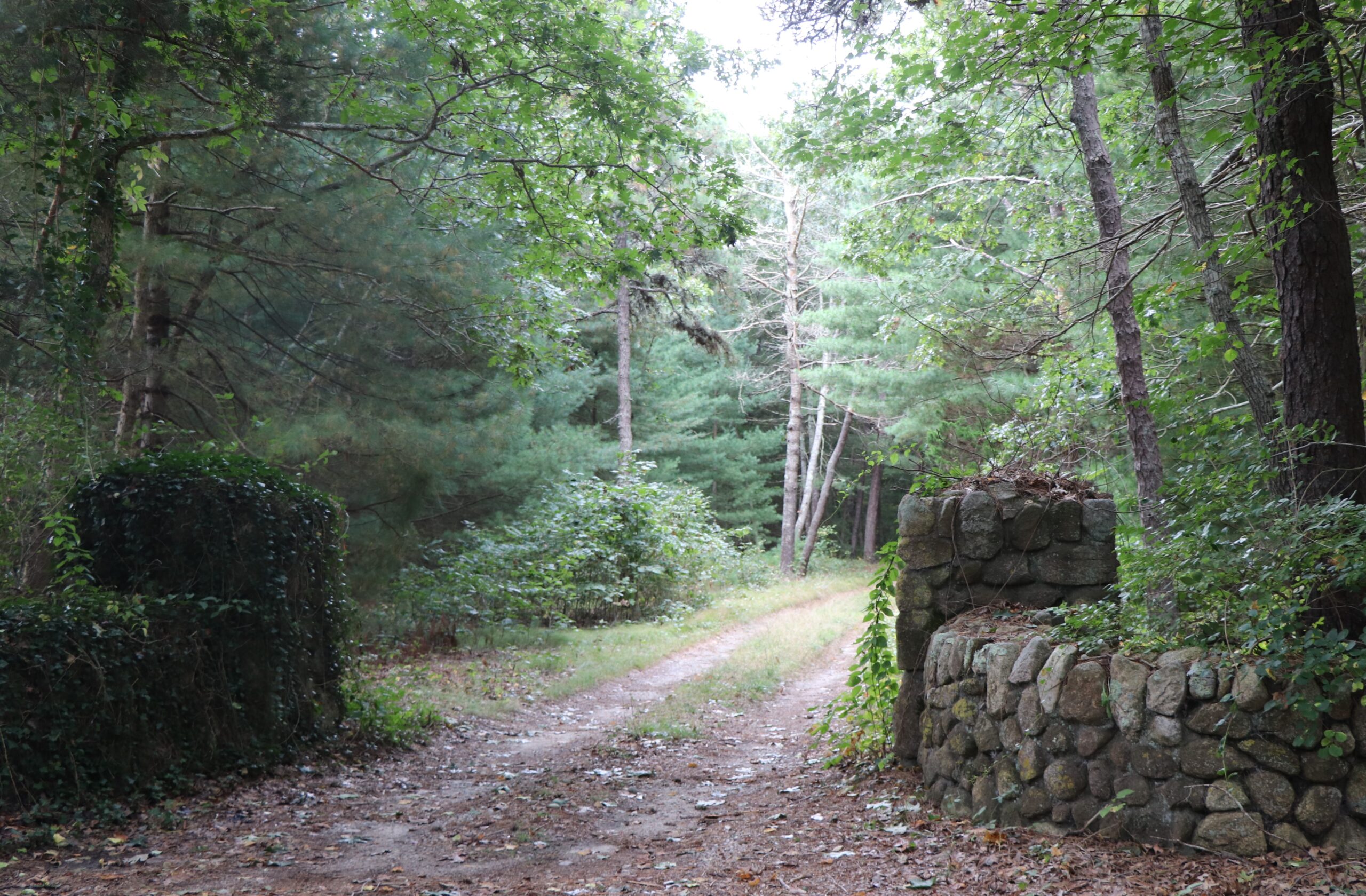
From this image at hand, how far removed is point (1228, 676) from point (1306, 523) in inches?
30.4

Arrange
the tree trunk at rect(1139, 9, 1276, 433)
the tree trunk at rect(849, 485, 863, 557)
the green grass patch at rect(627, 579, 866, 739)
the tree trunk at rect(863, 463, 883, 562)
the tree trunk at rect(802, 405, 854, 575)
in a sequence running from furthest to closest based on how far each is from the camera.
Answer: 1. the tree trunk at rect(849, 485, 863, 557)
2. the tree trunk at rect(863, 463, 883, 562)
3. the tree trunk at rect(802, 405, 854, 575)
4. the green grass patch at rect(627, 579, 866, 739)
5. the tree trunk at rect(1139, 9, 1276, 433)

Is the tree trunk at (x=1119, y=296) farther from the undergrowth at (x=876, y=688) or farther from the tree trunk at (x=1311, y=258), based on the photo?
the tree trunk at (x=1311, y=258)

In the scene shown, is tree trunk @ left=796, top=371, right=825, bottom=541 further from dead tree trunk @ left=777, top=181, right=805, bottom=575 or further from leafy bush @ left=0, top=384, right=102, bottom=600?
leafy bush @ left=0, top=384, right=102, bottom=600

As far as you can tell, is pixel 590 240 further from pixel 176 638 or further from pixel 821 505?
pixel 821 505

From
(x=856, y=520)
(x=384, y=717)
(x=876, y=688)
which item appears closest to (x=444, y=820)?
(x=384, y=717)

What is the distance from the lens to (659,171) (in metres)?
8.66

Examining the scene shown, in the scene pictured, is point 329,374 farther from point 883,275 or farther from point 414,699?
point 883,275

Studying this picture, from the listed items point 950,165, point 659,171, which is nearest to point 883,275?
point 950,165

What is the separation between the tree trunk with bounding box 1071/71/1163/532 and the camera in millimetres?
7285

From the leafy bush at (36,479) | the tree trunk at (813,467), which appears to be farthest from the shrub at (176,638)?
the tree trunk at (813,467)

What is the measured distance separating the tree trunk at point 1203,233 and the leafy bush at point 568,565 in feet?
33.6

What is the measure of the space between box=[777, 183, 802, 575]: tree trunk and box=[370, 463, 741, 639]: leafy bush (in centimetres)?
488

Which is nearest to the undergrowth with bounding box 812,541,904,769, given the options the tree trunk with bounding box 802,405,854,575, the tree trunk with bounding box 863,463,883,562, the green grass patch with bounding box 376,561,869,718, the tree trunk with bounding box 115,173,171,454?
the green grass patch with bounding box 376,561,869,718

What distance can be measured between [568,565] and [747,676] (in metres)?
4.69
